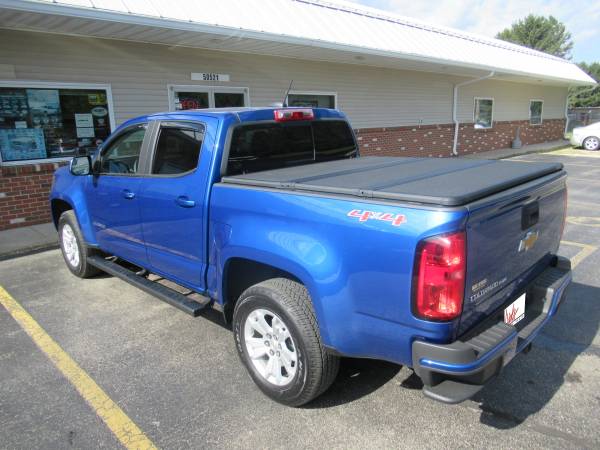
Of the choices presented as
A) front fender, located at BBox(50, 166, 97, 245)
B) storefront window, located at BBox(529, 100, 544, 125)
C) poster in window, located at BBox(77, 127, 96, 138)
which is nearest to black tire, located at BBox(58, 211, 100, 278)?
front fender, located at BBox(50, 166, 97, 245)

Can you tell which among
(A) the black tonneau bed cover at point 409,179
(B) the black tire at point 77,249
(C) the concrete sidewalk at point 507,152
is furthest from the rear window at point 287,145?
(C) the concrete sidewalk at point 507,152

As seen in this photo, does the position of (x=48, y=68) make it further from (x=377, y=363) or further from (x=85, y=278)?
(x=377, y=363)

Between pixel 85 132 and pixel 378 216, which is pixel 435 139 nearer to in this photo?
pixel 85 132

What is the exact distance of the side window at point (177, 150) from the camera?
11.0 feet

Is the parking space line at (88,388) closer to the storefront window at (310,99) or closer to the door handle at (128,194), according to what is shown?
the door handle at (128,194)

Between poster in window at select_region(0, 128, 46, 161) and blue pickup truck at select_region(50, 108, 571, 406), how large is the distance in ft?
14.8

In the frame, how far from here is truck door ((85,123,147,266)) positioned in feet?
12.8

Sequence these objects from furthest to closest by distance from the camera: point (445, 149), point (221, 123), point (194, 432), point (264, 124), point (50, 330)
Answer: point (445, 149) → point (50, 330) → point (264, 124) → point (221, 123) → point (194, 432)

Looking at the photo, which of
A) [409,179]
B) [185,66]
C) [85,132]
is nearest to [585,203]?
[409,179]

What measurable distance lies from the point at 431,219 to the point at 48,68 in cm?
771

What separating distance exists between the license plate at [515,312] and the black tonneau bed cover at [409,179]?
68 centimetres

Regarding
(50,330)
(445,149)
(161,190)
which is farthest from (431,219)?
(445,149)

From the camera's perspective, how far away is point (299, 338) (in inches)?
101

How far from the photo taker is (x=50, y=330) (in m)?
3.97
